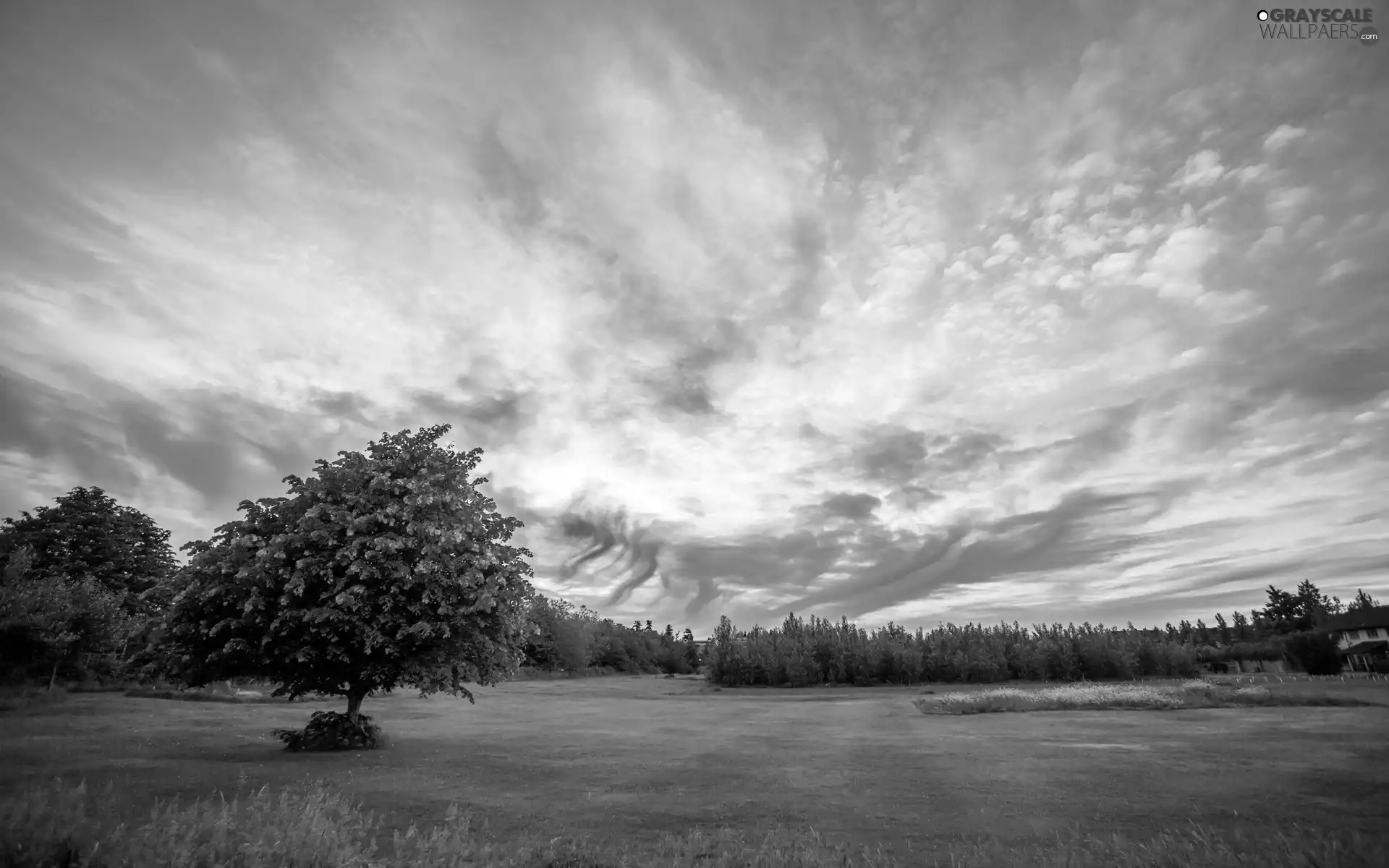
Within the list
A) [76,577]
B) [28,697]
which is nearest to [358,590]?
[28,697]

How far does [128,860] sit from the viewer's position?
6293 mm

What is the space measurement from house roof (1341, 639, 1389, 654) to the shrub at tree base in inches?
6265

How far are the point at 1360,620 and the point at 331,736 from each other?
177 metres

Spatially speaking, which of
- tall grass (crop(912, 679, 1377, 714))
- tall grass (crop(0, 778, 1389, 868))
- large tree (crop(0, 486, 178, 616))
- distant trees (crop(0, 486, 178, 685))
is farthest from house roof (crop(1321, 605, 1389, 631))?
large tree (crop(0, 486, 178, 616))

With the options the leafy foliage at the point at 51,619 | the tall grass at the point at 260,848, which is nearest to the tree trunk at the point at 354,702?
the tall grass at the point at 260,848

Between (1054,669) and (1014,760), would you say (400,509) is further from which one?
(1054,669)

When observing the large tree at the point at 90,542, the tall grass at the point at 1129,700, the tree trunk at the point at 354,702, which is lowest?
the tall grass at the point at 1129,700

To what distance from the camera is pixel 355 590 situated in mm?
27516

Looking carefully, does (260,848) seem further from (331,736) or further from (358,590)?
(331,736)

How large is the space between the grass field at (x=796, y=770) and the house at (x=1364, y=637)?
294ft

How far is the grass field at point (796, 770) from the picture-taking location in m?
18.8

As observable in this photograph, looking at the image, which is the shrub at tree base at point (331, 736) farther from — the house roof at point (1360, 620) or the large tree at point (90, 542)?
the house roof at point (1360, 620)

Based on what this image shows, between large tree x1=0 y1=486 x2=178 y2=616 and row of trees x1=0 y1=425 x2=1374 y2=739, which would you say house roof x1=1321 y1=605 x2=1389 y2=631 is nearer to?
row of trees x1=0 y1=425 x2=1374 y2=739

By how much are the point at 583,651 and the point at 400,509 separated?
168 meters
